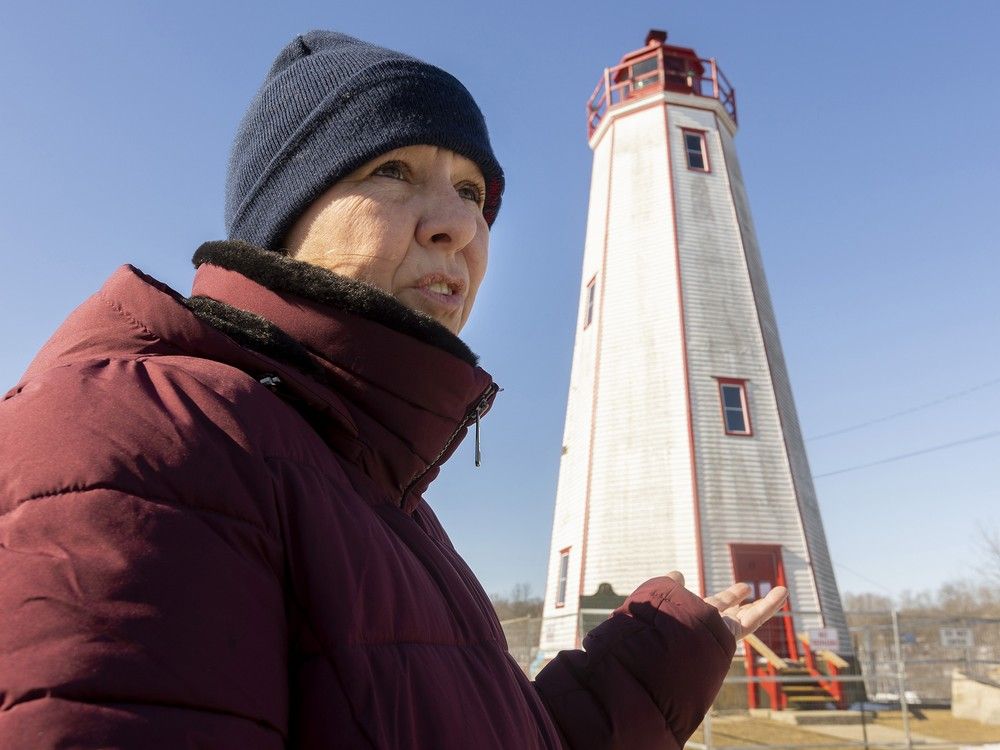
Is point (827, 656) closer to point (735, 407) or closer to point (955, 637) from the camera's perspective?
point (955, 637)

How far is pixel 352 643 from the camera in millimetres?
948

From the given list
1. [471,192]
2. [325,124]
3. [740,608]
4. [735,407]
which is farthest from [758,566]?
[325,124]

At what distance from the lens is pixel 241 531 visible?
89 cm

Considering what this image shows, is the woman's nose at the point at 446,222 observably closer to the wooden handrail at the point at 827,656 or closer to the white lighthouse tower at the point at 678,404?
the white lighthouse tower at the point at 678,404

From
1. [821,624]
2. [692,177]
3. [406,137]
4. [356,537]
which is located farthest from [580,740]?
[692,177]

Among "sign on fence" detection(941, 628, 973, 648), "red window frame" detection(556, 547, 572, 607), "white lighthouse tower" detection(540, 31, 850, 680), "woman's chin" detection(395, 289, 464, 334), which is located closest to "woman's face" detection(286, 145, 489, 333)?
"woman's chin" detection(395, 289, 464, 334)

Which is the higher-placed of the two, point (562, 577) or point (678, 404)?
point (678, 404)

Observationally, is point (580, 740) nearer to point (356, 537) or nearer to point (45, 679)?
→ point (356, 537)

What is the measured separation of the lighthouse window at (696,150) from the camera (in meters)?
18.9

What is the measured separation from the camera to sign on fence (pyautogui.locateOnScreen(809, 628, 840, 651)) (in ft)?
46.4

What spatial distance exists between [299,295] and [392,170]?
0.44m

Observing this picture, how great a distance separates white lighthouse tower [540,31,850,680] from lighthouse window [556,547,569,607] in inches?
2.1

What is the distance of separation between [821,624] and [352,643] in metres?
15.9

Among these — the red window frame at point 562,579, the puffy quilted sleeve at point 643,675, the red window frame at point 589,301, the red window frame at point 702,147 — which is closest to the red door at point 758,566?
the red window frame at point 562,579
